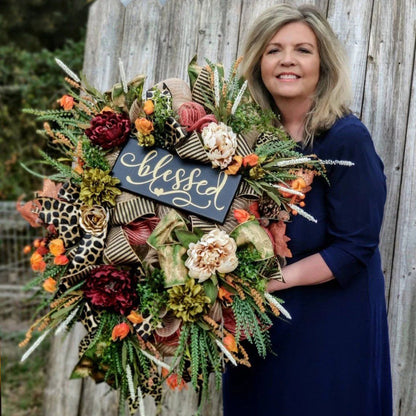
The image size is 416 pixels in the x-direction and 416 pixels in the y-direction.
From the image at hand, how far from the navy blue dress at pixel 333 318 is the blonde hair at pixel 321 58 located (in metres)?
0.06

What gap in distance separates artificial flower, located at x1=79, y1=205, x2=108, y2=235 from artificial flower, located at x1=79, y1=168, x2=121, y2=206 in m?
0.02

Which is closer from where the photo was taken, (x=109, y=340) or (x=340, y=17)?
(x=109, y=340)

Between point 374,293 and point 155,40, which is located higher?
point 155,40

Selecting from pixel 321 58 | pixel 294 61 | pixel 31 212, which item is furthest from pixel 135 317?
pixel 321 58

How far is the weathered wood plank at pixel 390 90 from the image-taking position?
2547 millimetres

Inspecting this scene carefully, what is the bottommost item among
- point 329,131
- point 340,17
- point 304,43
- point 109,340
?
point 109,340

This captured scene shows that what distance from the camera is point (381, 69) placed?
257 cm

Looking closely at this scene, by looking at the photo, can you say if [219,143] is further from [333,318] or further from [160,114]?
[333,318]

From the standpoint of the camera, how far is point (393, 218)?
2.58 meters

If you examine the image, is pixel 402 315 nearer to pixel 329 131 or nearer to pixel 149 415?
pixel 329 131

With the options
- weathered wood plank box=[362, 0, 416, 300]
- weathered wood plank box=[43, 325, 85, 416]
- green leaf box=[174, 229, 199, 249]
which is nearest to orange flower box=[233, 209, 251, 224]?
green leaf box=[174, 229, 199, 249]

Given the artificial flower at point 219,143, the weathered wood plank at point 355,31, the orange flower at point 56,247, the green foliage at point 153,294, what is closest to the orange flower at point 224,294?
the green foliage at point 153,294

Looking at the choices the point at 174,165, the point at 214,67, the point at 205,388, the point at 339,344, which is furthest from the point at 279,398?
the point at 214,67

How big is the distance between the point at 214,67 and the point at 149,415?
171cm
